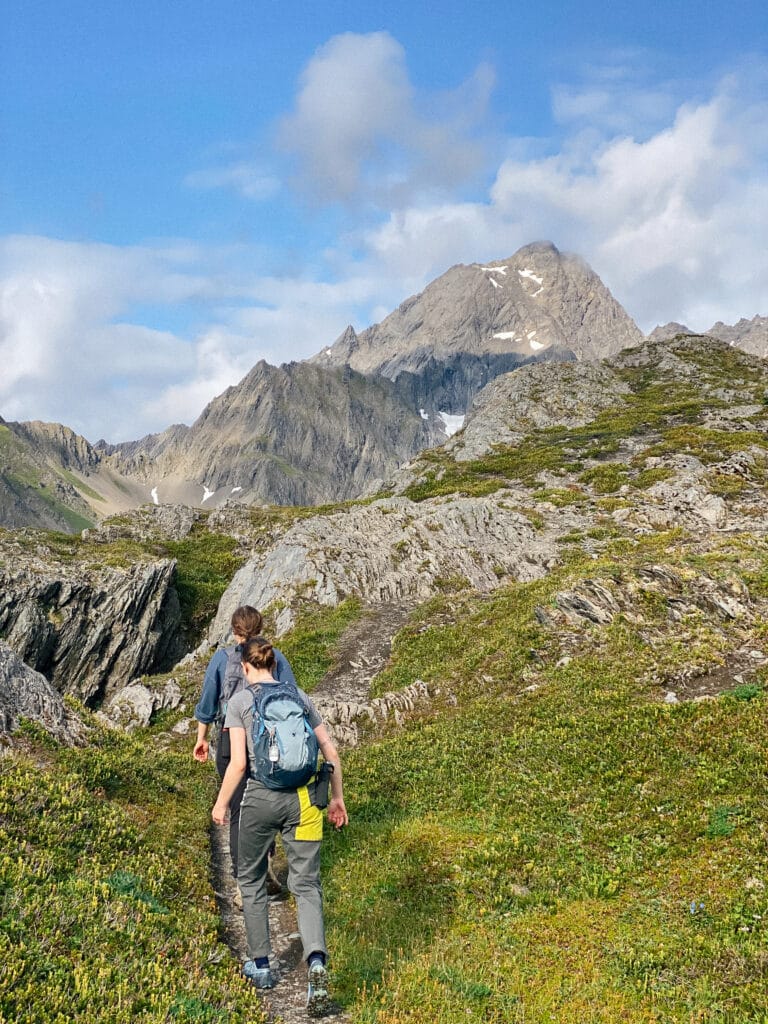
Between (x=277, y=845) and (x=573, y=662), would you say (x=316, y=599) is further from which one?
(x=277, y=845)

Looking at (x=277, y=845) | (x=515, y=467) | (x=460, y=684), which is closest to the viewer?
(x=277, y=845)

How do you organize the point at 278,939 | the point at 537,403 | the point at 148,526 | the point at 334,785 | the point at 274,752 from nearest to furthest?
the point at 274,752
the point at 334,785
the point at 278,939
the point at 148,526
the point at 537,403

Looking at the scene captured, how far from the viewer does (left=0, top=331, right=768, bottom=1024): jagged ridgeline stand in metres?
7.22

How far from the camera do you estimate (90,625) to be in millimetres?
45812

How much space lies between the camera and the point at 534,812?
12.1m

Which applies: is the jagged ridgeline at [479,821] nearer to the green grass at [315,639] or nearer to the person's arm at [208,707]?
the green grass at [315,639]

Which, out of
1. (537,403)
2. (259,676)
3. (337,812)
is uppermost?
(537,403)

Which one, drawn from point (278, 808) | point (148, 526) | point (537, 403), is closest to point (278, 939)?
point (278, 808)

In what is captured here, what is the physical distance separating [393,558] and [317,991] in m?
35.2

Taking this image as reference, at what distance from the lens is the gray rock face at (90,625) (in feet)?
140

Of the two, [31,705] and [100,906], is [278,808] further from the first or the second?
[31,705]

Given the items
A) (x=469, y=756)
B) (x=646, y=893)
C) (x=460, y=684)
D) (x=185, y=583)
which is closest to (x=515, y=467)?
(x=185, y=583)

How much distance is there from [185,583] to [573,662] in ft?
149

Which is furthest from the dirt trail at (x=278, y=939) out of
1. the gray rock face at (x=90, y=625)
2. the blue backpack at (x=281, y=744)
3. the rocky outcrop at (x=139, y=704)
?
the gray rock face at (x=90, y=625)
